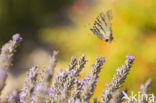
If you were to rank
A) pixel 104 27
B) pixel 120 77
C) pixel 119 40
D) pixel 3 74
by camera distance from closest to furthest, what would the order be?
pixel 3 74 → pixel 120 77 → pixel 104 27 → pixel 119 40

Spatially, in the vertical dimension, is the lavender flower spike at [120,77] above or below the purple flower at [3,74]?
above

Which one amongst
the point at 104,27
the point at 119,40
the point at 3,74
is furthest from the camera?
the point at 119,40

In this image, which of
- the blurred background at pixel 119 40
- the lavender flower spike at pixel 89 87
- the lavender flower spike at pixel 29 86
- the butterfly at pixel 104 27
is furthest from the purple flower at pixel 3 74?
the blurred background at pixel 119 40

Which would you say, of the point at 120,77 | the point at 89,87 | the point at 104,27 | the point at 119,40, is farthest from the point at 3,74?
the point at 119,40

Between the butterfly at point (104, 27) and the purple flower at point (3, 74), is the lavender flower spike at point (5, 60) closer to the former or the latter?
the purple flower at point (3, 74)

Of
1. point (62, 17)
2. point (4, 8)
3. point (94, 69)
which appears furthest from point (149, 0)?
point (62, 17)

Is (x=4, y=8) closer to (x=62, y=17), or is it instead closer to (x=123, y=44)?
(x=62, y=17)

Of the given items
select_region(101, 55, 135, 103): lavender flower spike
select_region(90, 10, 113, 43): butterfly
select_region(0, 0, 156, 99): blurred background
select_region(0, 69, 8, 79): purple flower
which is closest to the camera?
select_region(0, 69, 8, 79): purple flower

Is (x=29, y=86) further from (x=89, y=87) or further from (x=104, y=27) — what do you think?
(x=104, y=27)

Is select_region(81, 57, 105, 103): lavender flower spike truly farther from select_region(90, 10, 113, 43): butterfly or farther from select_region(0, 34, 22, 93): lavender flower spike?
select_region(90, 10, 113, 43): butterfly

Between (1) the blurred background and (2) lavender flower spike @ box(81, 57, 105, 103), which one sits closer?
(2) lavender flower spike @ box(81, 57, 105, 103)

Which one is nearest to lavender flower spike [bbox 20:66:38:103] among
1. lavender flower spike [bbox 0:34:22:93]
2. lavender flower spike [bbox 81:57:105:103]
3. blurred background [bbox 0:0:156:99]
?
lavender flower spike [bbox 0:34:22:93]
